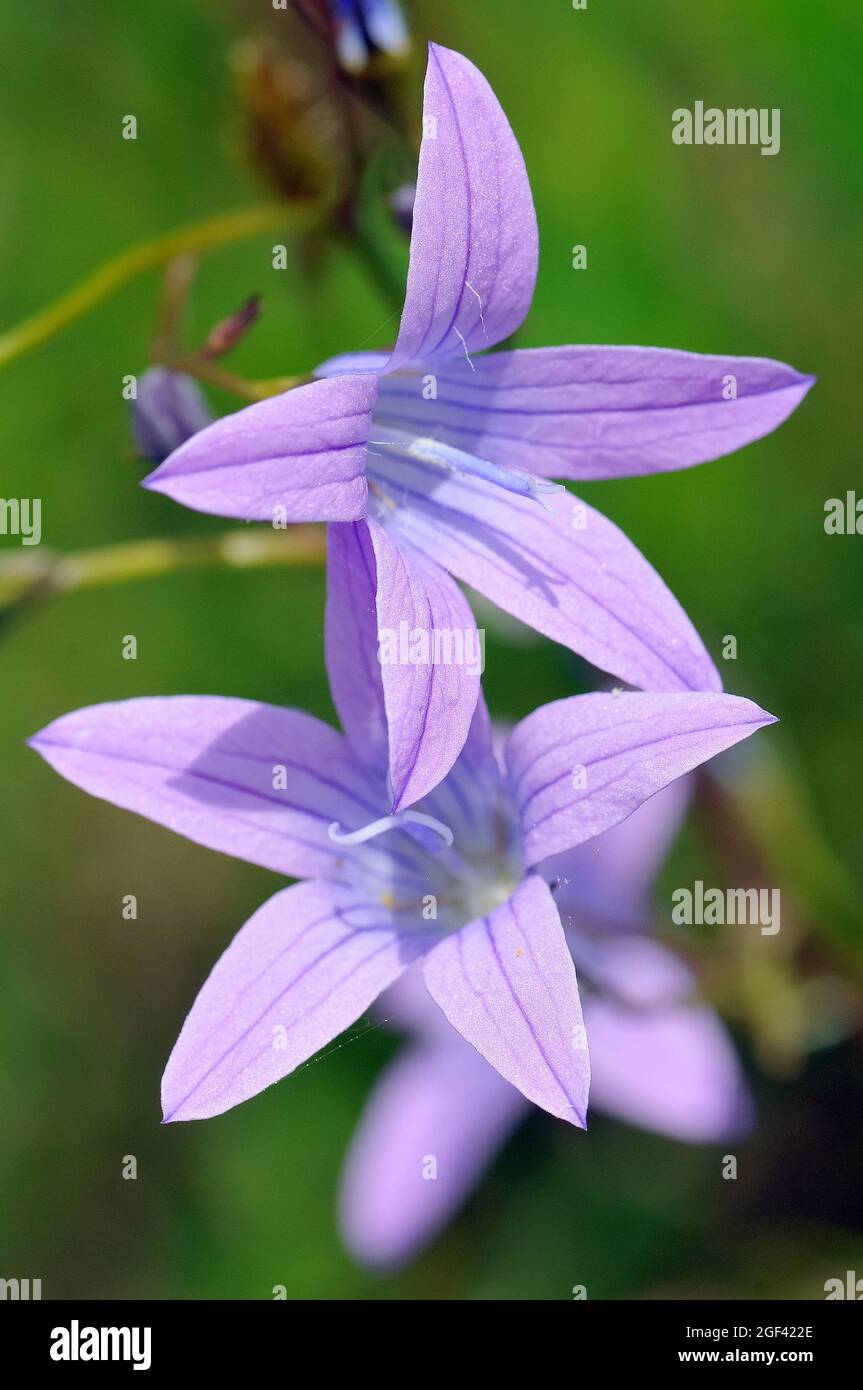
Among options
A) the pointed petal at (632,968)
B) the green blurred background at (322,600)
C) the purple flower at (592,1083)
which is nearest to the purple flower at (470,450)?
the pointed petal at (632,968)

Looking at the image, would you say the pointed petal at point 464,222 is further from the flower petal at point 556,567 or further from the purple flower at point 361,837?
the purple flower at point 361,837

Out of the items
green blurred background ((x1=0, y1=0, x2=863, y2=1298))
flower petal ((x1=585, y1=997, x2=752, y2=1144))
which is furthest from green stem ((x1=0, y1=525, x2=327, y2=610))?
Answer: green blurred background ((x1=0, y1=0, x2=863, y2=1298))

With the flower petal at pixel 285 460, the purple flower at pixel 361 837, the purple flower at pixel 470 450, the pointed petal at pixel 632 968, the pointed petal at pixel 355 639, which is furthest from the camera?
the pointed petal at pixel 632 968

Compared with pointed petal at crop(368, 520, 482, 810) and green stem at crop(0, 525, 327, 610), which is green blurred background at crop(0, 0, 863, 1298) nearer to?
green stem at crop(0, 525, 327, 610)

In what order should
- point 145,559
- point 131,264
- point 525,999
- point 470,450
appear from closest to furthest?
point 525,999 < point 470,450 < point 131,264 < point 145,559

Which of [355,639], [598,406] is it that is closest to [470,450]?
[598,406]

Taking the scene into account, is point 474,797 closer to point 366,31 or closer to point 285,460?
point 285,460
